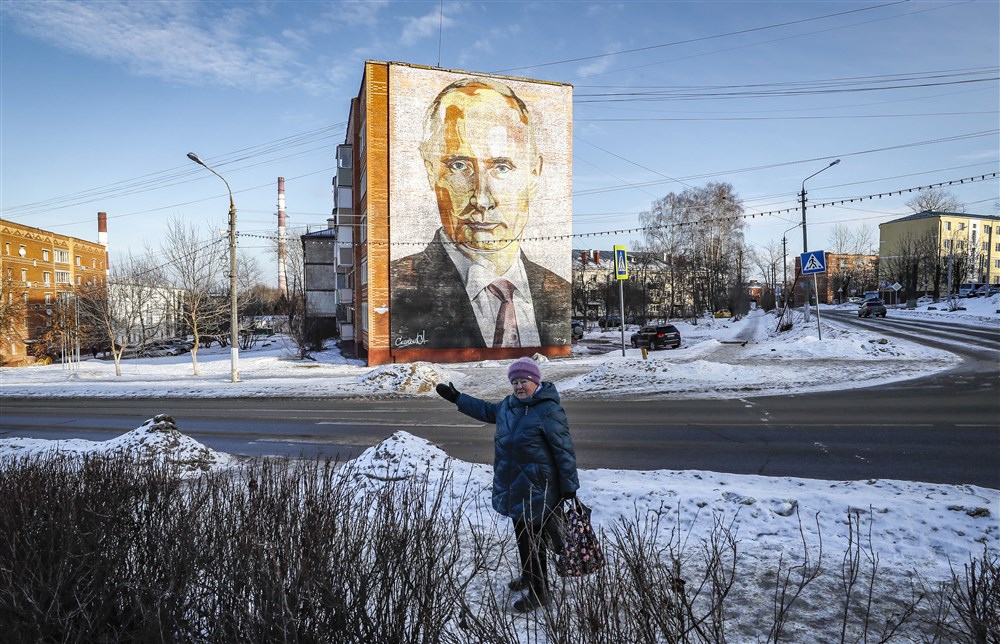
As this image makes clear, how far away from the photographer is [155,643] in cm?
240

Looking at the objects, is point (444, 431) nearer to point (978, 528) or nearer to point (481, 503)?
point (481, 503)

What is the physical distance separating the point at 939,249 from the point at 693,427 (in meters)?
64.9

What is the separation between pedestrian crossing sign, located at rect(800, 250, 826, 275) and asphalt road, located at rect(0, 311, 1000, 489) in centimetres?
552

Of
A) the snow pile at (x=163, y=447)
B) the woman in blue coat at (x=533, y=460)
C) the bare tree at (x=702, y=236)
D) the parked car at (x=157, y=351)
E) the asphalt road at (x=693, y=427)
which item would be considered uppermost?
the bare tree at (x=702, y=236)

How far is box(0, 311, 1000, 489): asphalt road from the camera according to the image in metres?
7.98

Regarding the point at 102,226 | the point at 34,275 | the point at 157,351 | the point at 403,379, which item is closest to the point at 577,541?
the point at 403,379

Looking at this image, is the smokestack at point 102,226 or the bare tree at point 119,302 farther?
the smokestack at point 102,226

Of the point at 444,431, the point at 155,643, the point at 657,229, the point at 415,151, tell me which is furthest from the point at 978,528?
the point at 657,229

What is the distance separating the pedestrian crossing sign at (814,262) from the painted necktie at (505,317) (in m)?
12.8

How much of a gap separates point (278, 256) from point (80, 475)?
66.2 m

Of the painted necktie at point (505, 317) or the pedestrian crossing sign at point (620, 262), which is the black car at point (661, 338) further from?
the pedestrian crossing sign at point (620, 262)

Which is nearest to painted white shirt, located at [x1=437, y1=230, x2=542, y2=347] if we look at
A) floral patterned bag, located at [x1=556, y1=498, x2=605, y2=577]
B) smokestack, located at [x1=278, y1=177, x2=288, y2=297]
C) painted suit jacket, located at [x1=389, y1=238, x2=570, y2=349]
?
painted suit jacket, located at [x1=389, y1=238, x2=570, y2=349]

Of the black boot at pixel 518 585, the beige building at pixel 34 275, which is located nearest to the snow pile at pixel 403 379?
the black boot at pixel 518 585
